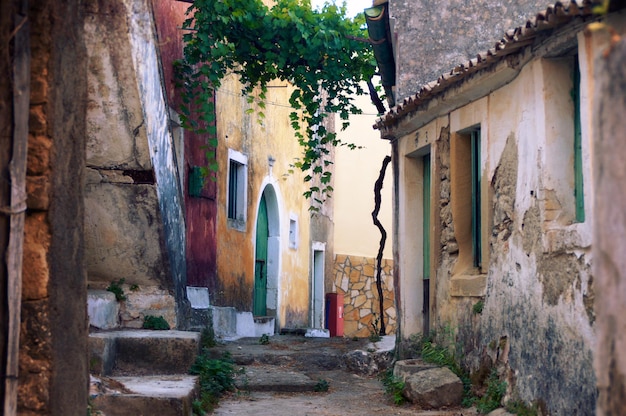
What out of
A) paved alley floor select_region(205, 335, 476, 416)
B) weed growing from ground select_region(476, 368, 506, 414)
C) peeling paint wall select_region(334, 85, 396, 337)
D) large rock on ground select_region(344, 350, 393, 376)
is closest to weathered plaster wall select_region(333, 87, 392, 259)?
peeling paint wall select_region(334, 85, 396, 337)

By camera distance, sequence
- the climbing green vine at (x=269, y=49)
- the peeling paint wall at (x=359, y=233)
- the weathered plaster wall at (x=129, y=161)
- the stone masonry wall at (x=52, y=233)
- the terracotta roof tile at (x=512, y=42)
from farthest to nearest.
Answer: the peeling paint wall at (x=359, y=233)
the climbing green vine at (x=269, y=49)
the weathered plaster wall at (x=129, y=161)
the terracotta roof tile at (x=512, y=42)
the stone masonry wall at (x=52, y=233)

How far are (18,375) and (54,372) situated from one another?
0.52 ft

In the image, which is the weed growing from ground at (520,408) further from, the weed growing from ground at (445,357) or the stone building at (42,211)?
the stone building at (42,211)

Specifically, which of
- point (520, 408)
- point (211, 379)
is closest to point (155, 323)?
point (211, 379)

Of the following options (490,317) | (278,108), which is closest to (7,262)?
(490,317)

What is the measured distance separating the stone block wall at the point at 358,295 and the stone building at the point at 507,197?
14.2 meters

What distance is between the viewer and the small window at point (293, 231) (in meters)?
18.9

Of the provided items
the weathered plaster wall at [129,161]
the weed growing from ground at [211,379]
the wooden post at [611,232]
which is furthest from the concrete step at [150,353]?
the wooden post at [611,232]

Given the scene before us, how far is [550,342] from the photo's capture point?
21.0ft

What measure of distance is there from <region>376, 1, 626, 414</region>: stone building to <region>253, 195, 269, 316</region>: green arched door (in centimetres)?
606

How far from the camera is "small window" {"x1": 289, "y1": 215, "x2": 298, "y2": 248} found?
61.9 ft

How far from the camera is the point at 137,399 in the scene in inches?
245

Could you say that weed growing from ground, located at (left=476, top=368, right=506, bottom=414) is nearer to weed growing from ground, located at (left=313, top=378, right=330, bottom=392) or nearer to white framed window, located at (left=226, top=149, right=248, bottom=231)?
weed growing from ground, located at (left=313, top=378, right=330, bottom=392)

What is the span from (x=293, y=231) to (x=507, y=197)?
38.9ft
